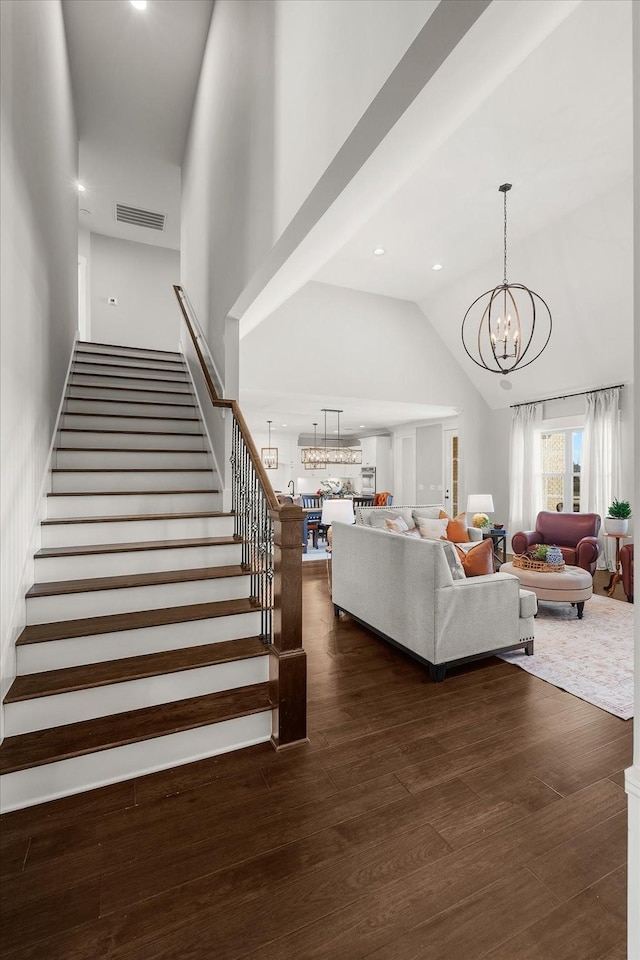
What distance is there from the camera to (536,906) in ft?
4.71

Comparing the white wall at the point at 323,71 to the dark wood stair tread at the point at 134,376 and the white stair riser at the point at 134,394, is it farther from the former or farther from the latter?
the dark wood stair tread at the point at 134,376

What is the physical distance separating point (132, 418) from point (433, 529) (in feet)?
12.3

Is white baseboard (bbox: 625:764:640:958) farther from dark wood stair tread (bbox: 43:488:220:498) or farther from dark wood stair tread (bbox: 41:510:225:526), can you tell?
dark wood stair tread (bbox: 43:488:220:498)

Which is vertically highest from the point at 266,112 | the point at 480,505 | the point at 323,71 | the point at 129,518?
the point at 266,112

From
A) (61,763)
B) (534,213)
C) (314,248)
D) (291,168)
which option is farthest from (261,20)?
(61,763)

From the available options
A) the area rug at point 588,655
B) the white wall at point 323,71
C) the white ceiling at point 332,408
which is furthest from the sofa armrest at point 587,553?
the white wall at point 323,71

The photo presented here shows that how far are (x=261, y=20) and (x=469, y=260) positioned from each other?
429 centimetres

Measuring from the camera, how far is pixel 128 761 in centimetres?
200

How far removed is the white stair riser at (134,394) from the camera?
4242mm

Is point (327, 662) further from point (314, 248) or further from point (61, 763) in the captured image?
point (314, 248)

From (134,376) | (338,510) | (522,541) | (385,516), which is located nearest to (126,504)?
(134,376)

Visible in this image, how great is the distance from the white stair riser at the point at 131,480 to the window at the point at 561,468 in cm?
623

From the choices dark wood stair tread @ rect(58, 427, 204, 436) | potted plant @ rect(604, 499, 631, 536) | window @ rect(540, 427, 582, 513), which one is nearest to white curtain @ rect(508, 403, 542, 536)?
window @ rect(540, 427, 582, 513)

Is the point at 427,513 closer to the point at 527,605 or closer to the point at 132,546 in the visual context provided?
the point at 527,605
